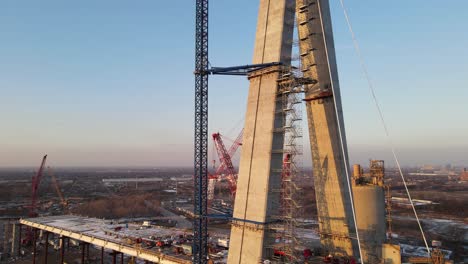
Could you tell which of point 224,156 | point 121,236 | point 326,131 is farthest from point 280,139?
point 224,156

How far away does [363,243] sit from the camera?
41531 mm

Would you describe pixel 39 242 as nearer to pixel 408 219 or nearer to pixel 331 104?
pixel 331 104

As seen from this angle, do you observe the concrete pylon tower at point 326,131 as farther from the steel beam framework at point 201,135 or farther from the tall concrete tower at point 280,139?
the steel beam framework at point 201,135

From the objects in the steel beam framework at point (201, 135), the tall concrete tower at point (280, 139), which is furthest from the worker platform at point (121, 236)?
the tall concrete tower at point (280, 139)

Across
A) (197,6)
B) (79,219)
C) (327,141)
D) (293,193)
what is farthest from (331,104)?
(79,219)

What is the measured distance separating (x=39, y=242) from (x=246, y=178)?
240 feet

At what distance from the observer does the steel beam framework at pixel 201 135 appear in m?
44.1

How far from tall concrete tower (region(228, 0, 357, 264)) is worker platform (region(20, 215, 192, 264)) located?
44.6ft

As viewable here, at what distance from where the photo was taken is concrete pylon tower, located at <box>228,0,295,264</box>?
116 ft

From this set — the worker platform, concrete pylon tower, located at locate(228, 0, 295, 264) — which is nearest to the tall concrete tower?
concrete pylon tower, located at locate(228, 0, 295, 264)

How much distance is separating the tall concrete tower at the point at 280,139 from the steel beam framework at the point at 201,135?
713 cm

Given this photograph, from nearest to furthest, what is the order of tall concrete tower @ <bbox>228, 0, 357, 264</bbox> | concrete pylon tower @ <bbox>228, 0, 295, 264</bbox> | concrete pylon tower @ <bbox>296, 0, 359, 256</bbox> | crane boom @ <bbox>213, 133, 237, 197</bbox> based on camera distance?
concrete pylon tower @ <bbox>228, 0, 295, 264</bbox> < tall concrete tower @ <bbox>228, 0, 357, 264</bbox> < concrete pylon tower @ <bbox>296, 0, 359, 256</bbox> < crane boom @ <bbox>213, 133, 237, 197</bbox>

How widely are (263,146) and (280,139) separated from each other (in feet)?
6.04

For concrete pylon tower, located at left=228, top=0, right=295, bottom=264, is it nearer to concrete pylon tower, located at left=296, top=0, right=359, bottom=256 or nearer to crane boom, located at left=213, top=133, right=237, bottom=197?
concrete pylon tower, located at left=296, top=0, right=359, bottom=256
